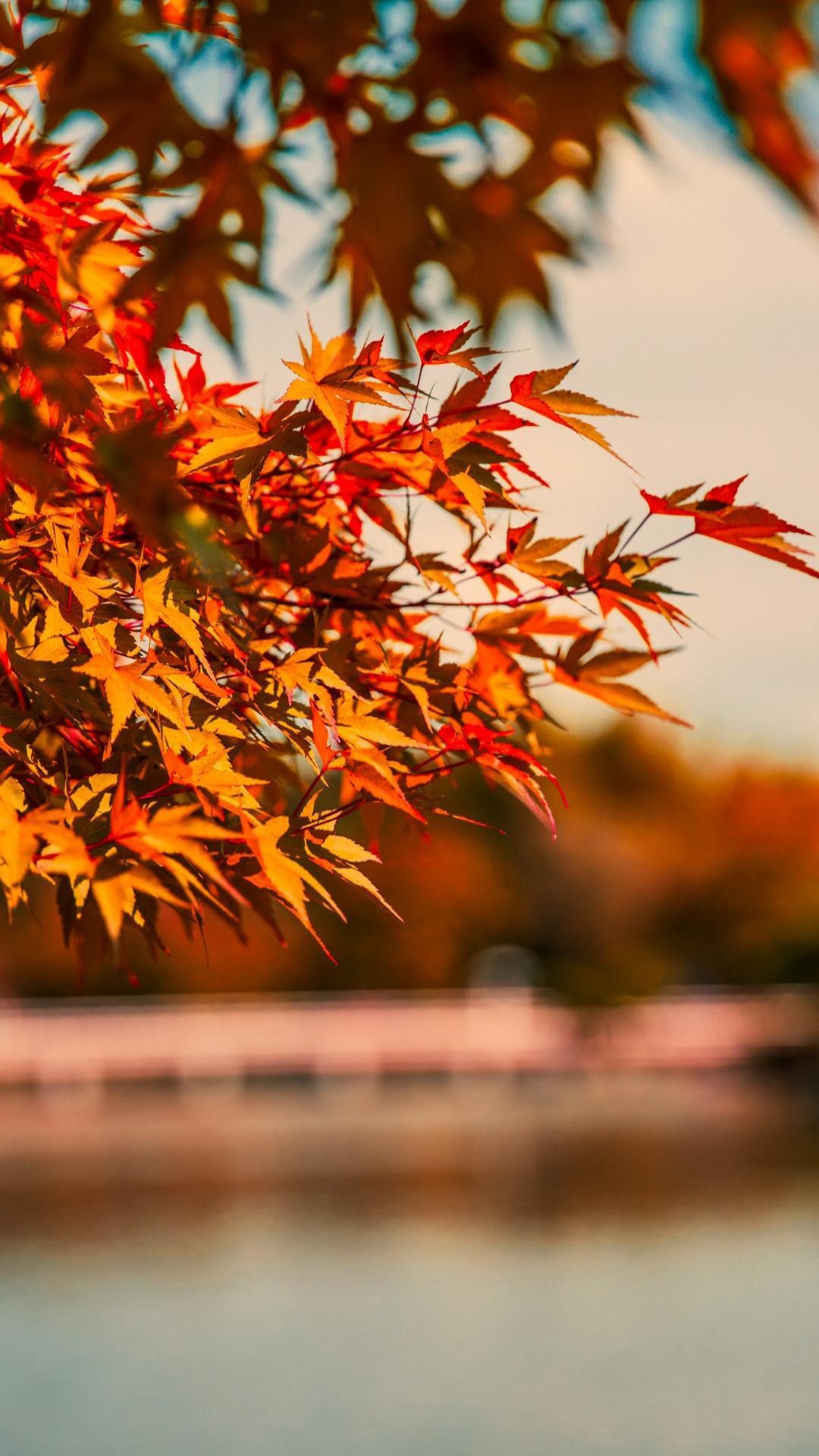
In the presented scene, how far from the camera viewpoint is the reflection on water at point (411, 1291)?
13.8 meters

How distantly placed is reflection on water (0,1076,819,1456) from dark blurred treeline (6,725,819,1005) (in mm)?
11582

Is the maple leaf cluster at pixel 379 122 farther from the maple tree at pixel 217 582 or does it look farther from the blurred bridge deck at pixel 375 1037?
the blurred bridge deck at pixel 375 1037

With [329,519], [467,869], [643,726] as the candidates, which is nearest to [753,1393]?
[329,519]

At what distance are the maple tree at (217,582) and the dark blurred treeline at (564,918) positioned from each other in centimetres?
3654

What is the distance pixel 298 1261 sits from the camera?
19.7 m

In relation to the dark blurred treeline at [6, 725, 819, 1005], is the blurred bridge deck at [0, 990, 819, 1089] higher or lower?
lower

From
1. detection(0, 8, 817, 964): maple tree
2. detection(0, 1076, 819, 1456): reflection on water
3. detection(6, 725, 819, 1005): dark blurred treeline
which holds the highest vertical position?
detection(0, 8, 817, 964): maple tree

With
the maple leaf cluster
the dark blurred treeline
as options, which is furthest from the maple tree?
the dark blurred treeline

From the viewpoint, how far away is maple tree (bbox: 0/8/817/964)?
6.56 ft

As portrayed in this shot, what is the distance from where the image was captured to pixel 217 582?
80.3 inches

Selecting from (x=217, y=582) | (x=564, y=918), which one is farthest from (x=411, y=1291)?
(x=564, y=918)

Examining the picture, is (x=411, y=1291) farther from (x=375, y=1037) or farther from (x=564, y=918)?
(x=564, y=918)

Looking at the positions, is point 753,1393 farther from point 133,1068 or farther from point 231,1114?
point 133,1068

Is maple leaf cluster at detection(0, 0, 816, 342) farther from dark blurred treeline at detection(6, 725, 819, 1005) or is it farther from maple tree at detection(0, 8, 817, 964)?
dark blurred treeline at detection(6, 725, 819, 1005)
